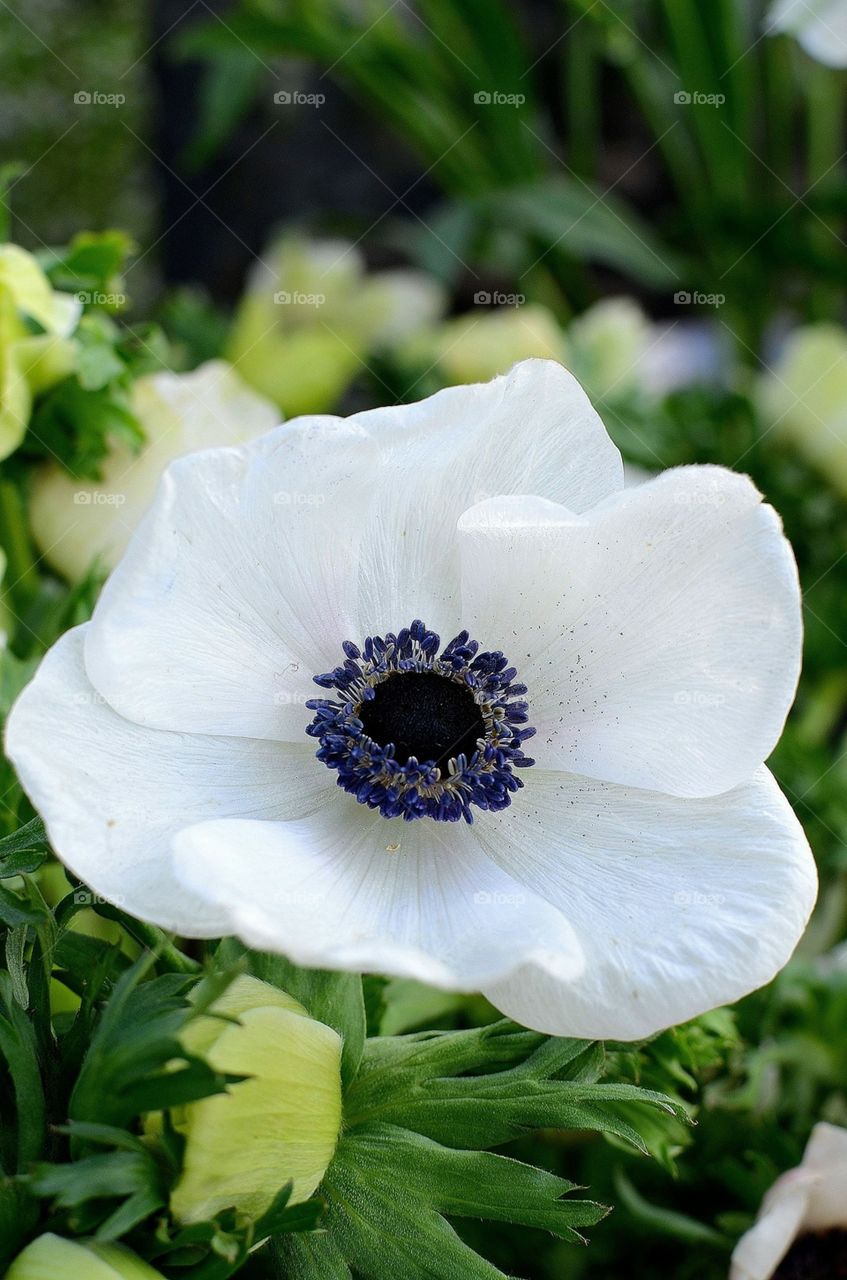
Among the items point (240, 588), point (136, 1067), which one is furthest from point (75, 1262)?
point (240, 588)

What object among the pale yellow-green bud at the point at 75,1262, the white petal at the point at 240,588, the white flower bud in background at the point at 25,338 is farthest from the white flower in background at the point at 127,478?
the pale yellow-green bud at the point at 75,1262

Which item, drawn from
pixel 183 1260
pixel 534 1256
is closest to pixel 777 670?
pixel 183 1260

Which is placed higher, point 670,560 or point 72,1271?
point 670,560

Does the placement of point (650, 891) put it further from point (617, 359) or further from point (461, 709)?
point (617, 359)

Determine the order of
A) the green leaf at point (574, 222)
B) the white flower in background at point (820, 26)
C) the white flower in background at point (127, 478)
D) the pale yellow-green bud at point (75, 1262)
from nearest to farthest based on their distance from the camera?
the pale yellow-green bud at point (75, 1262)
the white flower in background at point (127, 478)
the white flower in background at point (820, 26)
the green leaf at point (574, 222)

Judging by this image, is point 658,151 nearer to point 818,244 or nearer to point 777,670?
point 818,244

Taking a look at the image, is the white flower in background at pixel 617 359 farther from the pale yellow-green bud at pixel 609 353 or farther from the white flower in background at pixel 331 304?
the white flower in background at pixel 331 304
